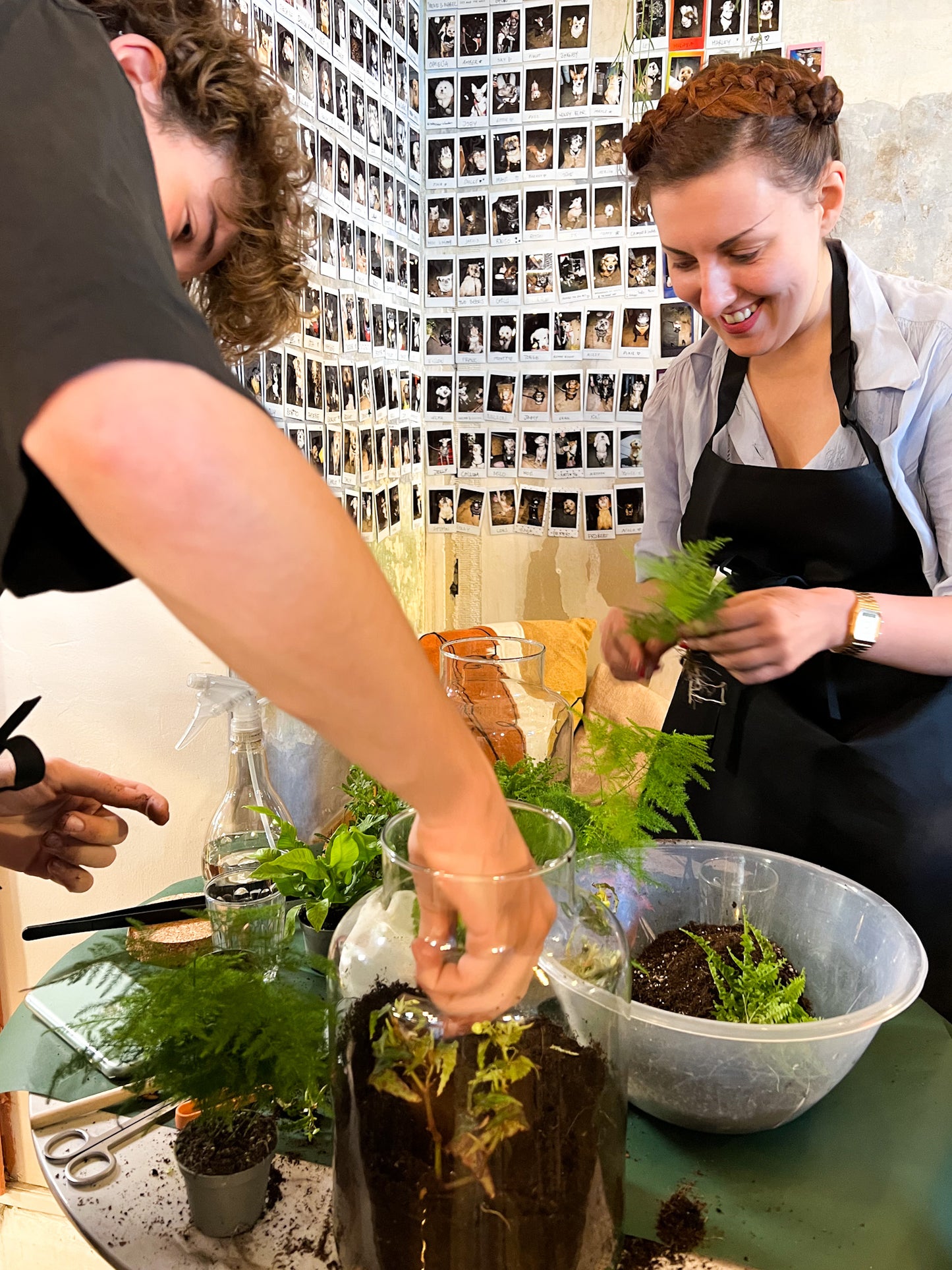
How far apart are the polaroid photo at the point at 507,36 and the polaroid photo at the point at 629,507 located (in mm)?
1342

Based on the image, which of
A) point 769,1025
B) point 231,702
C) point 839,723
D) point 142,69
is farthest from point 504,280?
point 769,1025

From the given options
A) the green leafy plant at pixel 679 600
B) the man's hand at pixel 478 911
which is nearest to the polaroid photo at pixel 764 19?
the green leafy plant at pixel 679 600

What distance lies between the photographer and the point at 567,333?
2996 mm

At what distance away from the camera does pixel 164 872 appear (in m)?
1.67

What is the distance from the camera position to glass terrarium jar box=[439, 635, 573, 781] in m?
1.06

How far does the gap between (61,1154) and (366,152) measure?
238 cm

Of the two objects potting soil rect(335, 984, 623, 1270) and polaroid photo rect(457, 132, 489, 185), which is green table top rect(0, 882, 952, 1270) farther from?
polaroid photo rect(457, 132, 489, 185)

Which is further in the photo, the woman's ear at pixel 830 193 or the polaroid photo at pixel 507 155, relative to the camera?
the polaroid photo at pixel 507 155

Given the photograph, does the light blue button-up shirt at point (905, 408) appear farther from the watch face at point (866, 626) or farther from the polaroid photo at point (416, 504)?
the polaroid photo at point (416, 504)

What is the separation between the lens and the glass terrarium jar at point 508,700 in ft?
3.49

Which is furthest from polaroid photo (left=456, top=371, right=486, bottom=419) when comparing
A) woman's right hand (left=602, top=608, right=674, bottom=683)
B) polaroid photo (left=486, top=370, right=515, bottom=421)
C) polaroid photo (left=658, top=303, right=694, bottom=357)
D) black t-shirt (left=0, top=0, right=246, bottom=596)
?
black t-shirt (left=0, top=0, right=246, bottom=596)

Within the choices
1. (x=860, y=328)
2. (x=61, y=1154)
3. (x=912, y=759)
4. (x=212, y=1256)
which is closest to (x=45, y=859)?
(x=61, y=1154)

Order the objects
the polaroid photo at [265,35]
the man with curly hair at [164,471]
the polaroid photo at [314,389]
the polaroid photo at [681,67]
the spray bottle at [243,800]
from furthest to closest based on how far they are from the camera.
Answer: the polaroid photo at [681,67]
the polaroid photo at [314,389]
the polaroid photo at [265,35]
the spray bottle at [243,800]
the man with curly hair at [164,471]

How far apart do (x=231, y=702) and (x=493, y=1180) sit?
0.62 metres
